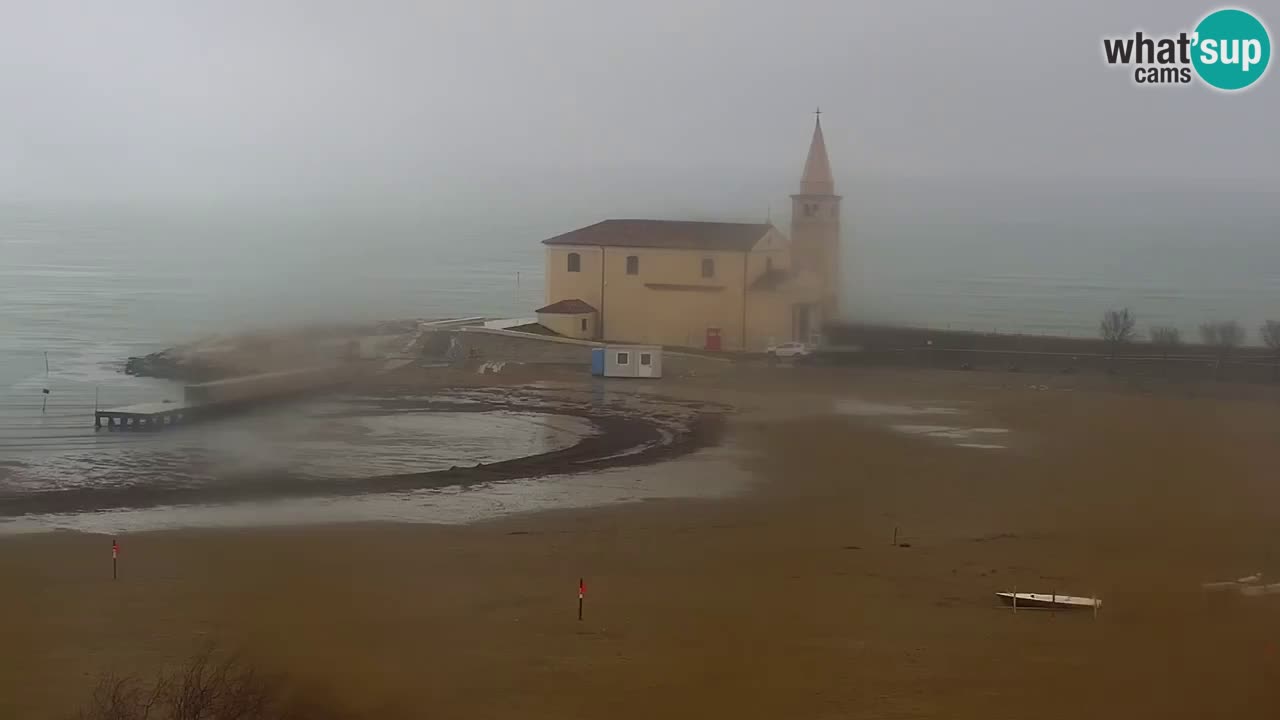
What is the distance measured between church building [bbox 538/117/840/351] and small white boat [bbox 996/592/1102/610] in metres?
19.6

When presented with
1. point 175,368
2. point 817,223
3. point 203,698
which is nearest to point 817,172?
point 817,223

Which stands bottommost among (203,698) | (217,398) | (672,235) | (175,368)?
(203,698)

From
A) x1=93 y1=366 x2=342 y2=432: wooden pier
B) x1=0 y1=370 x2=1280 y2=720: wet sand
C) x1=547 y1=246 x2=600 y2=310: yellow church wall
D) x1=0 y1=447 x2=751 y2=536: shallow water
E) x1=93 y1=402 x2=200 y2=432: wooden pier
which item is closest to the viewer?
x1=0 y1=370 x2=1280 y2=720: wet sand

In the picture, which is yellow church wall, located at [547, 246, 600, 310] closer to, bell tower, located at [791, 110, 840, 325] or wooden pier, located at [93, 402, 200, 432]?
bell tower, located at [791, 110, 840, 325]

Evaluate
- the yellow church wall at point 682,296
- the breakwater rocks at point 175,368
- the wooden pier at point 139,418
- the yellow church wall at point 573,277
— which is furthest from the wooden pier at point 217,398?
the yellow church wall at point 682,296

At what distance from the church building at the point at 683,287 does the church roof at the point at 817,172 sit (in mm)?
1433

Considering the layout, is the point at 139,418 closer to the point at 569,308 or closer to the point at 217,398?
the point at 217,398

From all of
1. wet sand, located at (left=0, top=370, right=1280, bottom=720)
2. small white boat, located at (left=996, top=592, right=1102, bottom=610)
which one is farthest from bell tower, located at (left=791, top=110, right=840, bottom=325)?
small white boat, located at (left=996, top=592, right=1102, bottom=610)

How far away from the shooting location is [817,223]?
34.9 meters

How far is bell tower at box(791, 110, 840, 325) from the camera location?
1372 inches

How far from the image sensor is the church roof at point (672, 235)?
3275 centimetres

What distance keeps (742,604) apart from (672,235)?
21.2 meters

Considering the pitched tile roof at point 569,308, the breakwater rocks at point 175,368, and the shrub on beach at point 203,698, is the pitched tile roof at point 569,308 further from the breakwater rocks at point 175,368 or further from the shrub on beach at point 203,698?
the shrub on beach at point 203,698

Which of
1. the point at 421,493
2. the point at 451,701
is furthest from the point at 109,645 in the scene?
the point at 421,493
